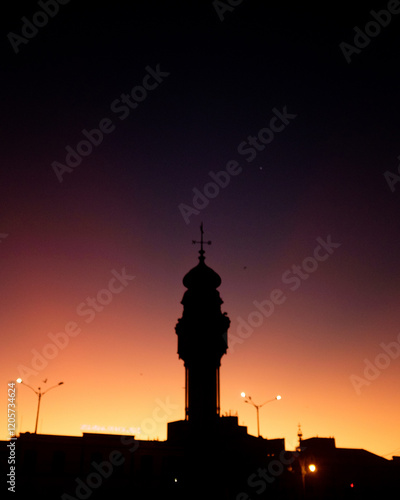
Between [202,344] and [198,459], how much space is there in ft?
41.8

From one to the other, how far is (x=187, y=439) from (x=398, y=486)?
35.3 m

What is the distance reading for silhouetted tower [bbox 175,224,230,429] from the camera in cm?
5706

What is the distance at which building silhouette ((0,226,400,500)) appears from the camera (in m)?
48.3

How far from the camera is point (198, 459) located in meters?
53.9

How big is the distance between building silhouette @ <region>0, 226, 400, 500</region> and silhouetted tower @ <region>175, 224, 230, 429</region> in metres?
0.12

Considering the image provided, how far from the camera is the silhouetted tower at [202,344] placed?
57.1 meters

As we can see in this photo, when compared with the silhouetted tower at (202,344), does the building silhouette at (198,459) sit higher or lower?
lower

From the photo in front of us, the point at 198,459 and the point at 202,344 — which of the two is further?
the point at 202,344

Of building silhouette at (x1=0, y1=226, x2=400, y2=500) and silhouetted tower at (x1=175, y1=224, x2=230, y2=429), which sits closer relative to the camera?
building silhouette at (x1=0, y1=226, x2=400, y2=500)

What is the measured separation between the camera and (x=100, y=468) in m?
49.1

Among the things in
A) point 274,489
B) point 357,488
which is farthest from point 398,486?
point 274,489

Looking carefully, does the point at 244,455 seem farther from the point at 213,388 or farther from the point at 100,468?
the point at 100,468

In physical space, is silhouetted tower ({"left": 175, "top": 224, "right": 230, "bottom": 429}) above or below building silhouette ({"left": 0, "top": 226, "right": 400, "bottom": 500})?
above

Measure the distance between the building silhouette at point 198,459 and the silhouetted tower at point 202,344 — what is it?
0.12 m
